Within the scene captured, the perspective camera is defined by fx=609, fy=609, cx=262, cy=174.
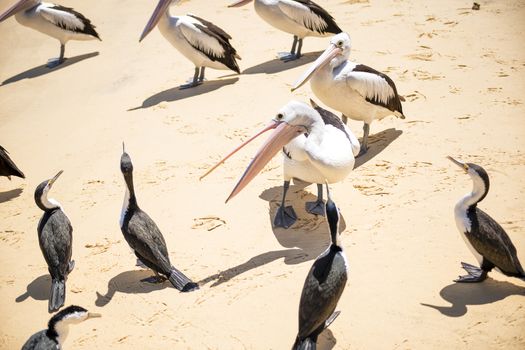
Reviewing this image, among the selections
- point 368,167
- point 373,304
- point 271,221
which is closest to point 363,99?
point 368,167

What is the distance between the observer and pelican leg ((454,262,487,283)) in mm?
4270

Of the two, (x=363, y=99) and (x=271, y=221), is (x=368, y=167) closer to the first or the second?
(x=363, y=99)

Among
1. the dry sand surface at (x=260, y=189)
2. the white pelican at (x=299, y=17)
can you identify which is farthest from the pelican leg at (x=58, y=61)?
the white pelican at (x=299, y=17)

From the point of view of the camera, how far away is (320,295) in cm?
361

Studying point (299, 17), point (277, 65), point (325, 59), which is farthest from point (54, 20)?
point (325, 59)

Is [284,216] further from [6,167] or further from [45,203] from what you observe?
[6,167]

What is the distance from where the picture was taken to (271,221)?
5387 millimetres

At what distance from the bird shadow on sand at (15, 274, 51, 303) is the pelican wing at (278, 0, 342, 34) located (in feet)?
16.5

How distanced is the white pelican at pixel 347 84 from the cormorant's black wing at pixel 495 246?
226 centimetres

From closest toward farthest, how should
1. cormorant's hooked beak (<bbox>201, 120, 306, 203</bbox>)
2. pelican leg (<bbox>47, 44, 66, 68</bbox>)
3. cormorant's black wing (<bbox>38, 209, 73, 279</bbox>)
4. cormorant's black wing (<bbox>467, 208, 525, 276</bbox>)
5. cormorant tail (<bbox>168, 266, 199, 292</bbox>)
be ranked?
cormorant's black wing (<bbox>467, 208, 525, 276</bbox>)
cormorant tail (<bbox>168, 266, 199, 292</bbox>)
cormorant's black wing (<bbox>38, 209, 73, 279</bbox>)
cormorant's hooked beak (<bbox>201, 120, 306, 203</bbox>)
pelican leg (<bbox>47, 44, 66, 68</bbox>)

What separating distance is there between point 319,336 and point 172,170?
→ 9.58 ft

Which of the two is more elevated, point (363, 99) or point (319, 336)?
point (363, 99)

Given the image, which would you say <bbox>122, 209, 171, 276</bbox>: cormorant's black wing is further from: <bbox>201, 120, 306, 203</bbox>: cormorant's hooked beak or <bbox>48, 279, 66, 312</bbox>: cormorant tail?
<bbox>201, 120, 306, 203</bbox>: cormorant's hooked beak

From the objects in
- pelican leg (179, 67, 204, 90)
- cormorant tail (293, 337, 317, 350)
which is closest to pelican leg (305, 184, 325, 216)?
cormorant tail (293, 337, 317, 350)
